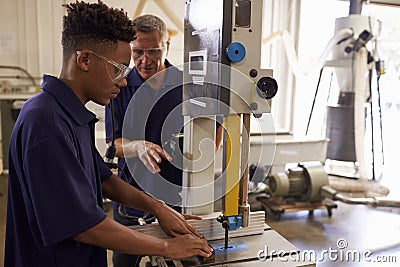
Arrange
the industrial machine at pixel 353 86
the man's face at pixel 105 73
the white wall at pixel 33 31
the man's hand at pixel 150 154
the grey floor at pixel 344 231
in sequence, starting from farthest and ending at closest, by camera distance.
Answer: the white wall at pixel 33 31 < the industrial machine at pixel 353 86 < the grey floor at pixel 344 231 < the man's hand at pixel 150 154 < the man's face at pixel 105 73

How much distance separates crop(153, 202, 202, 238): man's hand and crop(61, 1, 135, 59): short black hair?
1.49 feet

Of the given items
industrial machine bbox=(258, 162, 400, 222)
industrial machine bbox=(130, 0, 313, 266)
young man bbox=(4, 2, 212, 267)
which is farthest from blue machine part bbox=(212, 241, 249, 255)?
industrial machine bbox=(258, 162, 400, 222)

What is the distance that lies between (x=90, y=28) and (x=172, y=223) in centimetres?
53

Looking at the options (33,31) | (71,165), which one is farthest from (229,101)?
(33,31)

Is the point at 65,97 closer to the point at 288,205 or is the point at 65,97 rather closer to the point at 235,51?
the point at 235,51

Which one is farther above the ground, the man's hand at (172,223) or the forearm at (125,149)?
the forearm at (125,149)

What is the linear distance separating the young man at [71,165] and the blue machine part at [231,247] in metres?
0.10

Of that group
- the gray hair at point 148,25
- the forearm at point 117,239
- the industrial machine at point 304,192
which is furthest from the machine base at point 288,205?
the forearm at point 117,239

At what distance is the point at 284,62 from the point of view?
4.26 metres

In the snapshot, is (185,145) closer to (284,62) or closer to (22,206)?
(22,206)

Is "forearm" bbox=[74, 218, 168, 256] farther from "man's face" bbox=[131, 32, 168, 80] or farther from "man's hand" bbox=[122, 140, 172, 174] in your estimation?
"man's face" bbox=[131, 32, 168, 80]

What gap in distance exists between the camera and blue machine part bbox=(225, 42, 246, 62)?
0.79 m

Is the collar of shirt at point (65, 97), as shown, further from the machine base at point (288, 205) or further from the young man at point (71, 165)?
the machine base at point (288, 205)

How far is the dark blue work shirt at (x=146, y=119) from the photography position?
131cm
